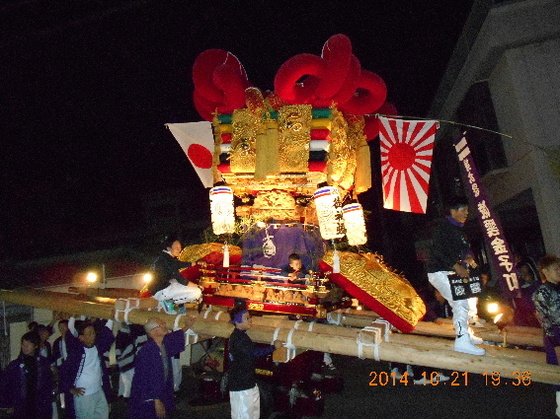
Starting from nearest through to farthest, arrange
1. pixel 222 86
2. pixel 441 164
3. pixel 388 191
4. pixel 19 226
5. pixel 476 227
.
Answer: pixel 222 86 < pixel 388 191 < pixel 476 227 < pixel 19 226 < pixel 441 164

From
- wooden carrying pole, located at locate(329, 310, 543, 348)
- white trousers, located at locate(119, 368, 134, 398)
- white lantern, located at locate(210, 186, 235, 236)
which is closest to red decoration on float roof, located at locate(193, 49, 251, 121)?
white lantern, located at locate(210, 186, 235, 236)

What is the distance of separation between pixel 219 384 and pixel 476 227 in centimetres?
973

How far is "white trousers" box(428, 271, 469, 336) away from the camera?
3.96 metres

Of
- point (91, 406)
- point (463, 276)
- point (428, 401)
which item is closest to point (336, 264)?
point (463, 276)

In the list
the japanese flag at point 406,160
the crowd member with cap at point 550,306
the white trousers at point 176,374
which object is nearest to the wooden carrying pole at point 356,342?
the crowd member with cap at point 550,306

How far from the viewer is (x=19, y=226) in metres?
12.4

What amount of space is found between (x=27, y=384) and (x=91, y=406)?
3.49 ft

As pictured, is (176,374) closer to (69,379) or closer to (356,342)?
(69,379)

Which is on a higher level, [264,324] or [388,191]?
[388,191]

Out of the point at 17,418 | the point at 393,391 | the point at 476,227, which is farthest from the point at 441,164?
the point at 17,418

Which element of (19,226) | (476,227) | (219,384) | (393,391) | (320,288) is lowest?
(393,391)

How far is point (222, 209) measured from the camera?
20.1 ft

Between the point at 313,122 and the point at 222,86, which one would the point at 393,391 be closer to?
the point at 313,122

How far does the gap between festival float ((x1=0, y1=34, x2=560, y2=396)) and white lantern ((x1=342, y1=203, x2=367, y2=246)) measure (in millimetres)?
18
